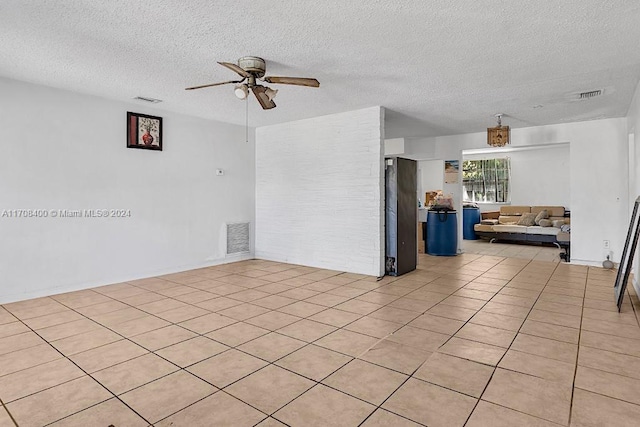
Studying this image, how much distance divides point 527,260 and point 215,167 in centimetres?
602

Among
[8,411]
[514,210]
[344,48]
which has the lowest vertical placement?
[8,411]

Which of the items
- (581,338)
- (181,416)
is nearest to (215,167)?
(181,416)

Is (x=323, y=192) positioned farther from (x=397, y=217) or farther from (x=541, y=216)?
(x=541, y=216)

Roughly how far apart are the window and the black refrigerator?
21.1 ft

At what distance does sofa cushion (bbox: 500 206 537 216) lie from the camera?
10.1 meters

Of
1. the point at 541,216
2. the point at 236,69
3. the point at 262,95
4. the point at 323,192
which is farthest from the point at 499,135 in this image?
the point at 541,216

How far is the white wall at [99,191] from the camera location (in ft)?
14.0

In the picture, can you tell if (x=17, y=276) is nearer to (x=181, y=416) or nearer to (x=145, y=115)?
(x=145, y=115)

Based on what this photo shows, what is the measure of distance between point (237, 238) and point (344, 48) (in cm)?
439

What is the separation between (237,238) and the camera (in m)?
6.82

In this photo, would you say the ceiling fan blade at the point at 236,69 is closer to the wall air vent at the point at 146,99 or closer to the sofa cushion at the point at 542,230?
the wall air vent at the point at 146,99

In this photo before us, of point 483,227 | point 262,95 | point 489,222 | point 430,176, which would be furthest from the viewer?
point 430,176

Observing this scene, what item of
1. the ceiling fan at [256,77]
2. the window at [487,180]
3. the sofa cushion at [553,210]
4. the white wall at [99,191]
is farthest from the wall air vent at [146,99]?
the sofa cushion at [553,210]

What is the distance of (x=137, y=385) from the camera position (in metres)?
2.33
